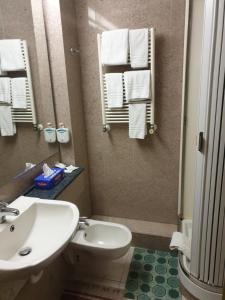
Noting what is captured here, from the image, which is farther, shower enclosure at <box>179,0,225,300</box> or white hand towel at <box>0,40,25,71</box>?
white hand towel at <box>0,40,25,71</box>

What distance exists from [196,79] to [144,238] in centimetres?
148

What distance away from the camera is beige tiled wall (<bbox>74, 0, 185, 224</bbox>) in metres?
1.85

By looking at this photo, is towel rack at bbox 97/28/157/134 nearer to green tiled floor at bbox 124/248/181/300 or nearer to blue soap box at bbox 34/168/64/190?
blue soap box at bbox 34/168/64/190

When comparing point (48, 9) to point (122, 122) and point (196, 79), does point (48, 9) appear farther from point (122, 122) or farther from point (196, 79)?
point (196, 79)

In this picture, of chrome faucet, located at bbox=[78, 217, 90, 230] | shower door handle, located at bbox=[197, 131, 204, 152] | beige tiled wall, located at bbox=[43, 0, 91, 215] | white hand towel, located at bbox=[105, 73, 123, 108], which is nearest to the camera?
shower door handle, located at bbox=[197, 131, 204, 152]

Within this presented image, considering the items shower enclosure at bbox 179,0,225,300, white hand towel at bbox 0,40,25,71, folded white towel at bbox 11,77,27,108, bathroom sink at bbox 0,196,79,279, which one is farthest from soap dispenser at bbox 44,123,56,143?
shower enclosure at bbox 179,0,225,300

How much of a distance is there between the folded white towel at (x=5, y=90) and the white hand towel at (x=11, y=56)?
0.23 feet

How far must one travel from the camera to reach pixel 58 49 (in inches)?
72.8

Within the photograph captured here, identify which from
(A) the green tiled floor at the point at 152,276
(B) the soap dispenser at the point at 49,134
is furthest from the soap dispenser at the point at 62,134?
(A) the green tiled floor at the point at 152,276

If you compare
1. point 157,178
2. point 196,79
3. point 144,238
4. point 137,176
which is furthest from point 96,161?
point 196,79

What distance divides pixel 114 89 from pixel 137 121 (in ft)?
1.10

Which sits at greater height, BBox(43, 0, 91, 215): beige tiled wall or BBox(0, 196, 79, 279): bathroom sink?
BBox(43, 0, 91, 215): beige tiled wall

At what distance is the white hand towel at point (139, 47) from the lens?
5.85ft

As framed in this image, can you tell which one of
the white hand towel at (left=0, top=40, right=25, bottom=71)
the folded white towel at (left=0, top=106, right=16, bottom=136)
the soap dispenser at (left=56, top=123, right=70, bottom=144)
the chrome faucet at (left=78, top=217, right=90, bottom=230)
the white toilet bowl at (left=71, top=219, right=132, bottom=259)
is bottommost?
the white toilet bowl at (left=71, top=219, right=132, bottom=259)
